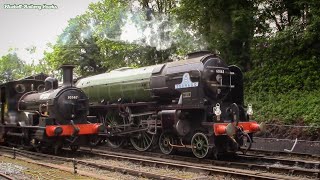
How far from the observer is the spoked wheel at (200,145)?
460 inches

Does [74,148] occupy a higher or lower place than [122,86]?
lower

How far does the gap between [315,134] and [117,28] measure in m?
21.1

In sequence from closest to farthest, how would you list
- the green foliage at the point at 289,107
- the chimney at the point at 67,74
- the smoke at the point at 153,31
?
the chimney at the point at 67,74 < the green foliage at the point at 289,107 < the smoke at the point at 153,31

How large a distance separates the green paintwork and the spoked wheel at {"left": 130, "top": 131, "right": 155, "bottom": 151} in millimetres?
1294

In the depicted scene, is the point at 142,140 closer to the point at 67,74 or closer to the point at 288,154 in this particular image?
the point at 67,74

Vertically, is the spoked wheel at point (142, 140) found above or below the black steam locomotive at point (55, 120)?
below

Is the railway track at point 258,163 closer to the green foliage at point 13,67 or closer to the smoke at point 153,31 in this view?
the smoke at point 153,31

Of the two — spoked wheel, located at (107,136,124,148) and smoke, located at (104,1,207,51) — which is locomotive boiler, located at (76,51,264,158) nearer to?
spoked wheel, located at (107,136,124,148)

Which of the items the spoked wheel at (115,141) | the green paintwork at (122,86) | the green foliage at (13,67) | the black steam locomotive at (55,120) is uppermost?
the green foliage at (13,67)

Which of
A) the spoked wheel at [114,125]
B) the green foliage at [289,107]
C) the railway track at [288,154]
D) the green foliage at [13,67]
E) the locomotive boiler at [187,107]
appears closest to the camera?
the locomotive boiler at [187,107]

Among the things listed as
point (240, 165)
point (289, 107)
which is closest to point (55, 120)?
point (240, 165)

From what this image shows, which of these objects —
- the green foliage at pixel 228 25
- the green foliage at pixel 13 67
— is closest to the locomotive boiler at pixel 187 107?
the green foliage at pixel 228 25

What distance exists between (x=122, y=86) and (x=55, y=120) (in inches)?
122

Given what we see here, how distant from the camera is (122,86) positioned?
15.4 m
